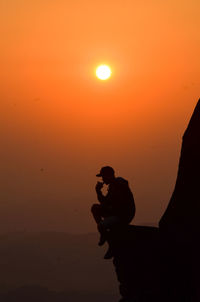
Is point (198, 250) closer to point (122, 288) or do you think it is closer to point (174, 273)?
point (174, 273)

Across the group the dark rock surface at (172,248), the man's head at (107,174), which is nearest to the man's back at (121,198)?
the man's head at (107,174)

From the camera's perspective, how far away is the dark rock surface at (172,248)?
12383mm

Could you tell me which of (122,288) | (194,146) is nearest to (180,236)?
(194,146)

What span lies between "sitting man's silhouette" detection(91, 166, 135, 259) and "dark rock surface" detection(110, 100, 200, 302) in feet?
1.37

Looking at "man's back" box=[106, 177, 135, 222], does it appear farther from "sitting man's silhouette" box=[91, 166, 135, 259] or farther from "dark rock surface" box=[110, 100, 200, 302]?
"dark rock surface" box=[110, 100, 200, 302]

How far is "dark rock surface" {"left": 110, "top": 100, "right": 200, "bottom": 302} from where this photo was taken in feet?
40.6

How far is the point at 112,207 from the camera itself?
44.8 feet

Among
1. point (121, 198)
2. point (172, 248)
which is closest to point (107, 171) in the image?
point (121, 198)

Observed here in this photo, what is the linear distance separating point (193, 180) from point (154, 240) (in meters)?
2.42

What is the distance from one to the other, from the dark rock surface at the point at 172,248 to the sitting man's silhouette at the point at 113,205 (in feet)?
1.37

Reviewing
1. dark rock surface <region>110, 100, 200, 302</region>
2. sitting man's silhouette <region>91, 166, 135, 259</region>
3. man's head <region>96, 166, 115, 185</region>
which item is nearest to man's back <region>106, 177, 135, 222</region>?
sitting man's silhouette <region>91, 166, 135, 259</region>

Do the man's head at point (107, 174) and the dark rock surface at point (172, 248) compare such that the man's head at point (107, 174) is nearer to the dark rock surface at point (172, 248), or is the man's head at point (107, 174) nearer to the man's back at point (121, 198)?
the man's back at point (121, 198)

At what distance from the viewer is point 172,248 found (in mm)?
13180

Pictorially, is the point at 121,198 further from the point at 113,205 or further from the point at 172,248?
the point at 172,248
